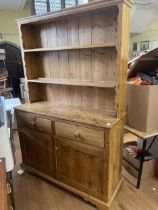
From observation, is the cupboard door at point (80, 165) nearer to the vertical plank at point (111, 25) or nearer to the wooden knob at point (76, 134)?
the wooden knob at point (76, 134)

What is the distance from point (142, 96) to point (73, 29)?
99 cm

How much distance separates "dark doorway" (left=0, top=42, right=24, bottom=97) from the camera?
4.89 m

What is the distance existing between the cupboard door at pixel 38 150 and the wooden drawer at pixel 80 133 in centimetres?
20

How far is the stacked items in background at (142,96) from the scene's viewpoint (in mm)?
1787

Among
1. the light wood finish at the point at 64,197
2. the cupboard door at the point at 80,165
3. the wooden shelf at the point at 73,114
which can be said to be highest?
→ the wooden shelf at the point at 73,114

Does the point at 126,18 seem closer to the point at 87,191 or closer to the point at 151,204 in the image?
the point at 87,191

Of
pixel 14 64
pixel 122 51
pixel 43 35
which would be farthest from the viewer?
pixel 14 64

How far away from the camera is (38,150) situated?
7.06ft

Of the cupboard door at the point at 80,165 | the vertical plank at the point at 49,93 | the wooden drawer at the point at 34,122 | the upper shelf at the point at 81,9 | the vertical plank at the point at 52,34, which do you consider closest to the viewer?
the upper shelf at the point at 81,9

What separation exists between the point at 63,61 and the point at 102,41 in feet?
1.77

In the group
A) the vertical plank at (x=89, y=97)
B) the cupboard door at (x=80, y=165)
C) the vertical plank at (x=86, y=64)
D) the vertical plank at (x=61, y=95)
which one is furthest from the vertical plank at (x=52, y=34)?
the cupboard door at (x=80, y=165)

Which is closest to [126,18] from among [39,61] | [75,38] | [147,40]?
[75,38]

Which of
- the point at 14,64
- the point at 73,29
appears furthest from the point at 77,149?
the point at 14,64

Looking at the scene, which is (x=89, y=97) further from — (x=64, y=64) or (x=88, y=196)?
(x=88, y=196)
